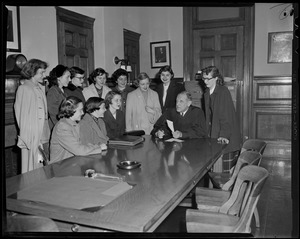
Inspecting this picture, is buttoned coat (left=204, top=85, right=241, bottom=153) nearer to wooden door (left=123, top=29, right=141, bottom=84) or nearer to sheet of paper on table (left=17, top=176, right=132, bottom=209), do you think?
sheet of paper on table (left=17, top=176, right=132, bottom=209)

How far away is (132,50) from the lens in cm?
675

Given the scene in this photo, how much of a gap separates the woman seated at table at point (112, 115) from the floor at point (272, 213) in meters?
1.16

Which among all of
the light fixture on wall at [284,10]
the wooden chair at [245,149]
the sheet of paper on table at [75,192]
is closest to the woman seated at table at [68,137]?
the sheet of paper on table at [75,192]

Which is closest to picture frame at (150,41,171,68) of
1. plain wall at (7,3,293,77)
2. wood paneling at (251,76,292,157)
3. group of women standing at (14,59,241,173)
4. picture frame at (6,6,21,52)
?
plain wall at (7,3,293,77)

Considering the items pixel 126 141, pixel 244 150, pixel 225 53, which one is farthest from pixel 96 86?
pixel 225 53

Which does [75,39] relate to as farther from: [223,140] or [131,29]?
[223,140]

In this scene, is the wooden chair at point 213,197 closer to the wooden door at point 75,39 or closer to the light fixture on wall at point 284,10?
the wooden door at point 75,39

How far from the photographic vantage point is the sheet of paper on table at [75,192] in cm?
154

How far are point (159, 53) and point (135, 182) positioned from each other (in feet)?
17.8

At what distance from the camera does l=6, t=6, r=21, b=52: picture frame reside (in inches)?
140

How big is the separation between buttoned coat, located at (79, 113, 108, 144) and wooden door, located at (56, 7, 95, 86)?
164 cm

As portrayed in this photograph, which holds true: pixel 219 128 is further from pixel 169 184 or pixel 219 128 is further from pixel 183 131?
pixel 169 184

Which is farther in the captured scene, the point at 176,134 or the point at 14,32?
the point at 14,32

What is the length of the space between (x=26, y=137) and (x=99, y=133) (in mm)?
749
